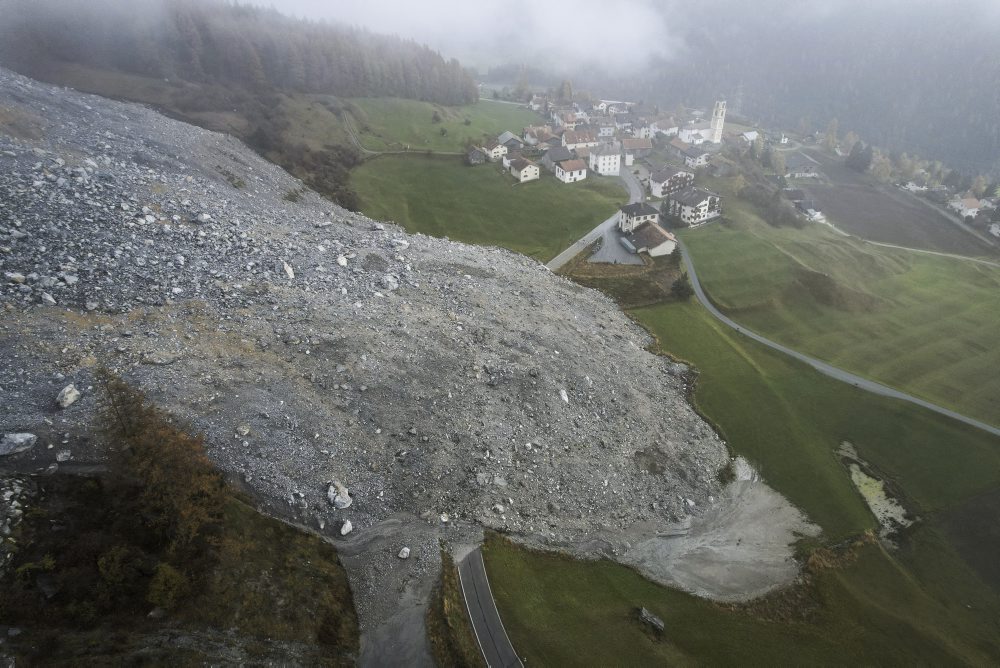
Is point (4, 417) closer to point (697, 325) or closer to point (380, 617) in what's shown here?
point (380, 617)

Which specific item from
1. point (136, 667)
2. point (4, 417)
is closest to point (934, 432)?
point (136, 667)

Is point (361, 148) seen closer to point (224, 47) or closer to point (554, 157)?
point (554, 157)

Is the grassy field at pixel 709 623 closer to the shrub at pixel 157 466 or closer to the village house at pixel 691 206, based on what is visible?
the shrub at pixel 157 466

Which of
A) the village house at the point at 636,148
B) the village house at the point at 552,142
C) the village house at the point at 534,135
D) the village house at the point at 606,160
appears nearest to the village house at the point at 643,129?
the village house at the point at 636,148

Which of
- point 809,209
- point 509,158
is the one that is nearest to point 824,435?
point 509,158

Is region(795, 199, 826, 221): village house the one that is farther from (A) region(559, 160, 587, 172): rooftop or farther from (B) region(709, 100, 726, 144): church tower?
Answer: (B) region(709, 100, 726, 144): church tower
